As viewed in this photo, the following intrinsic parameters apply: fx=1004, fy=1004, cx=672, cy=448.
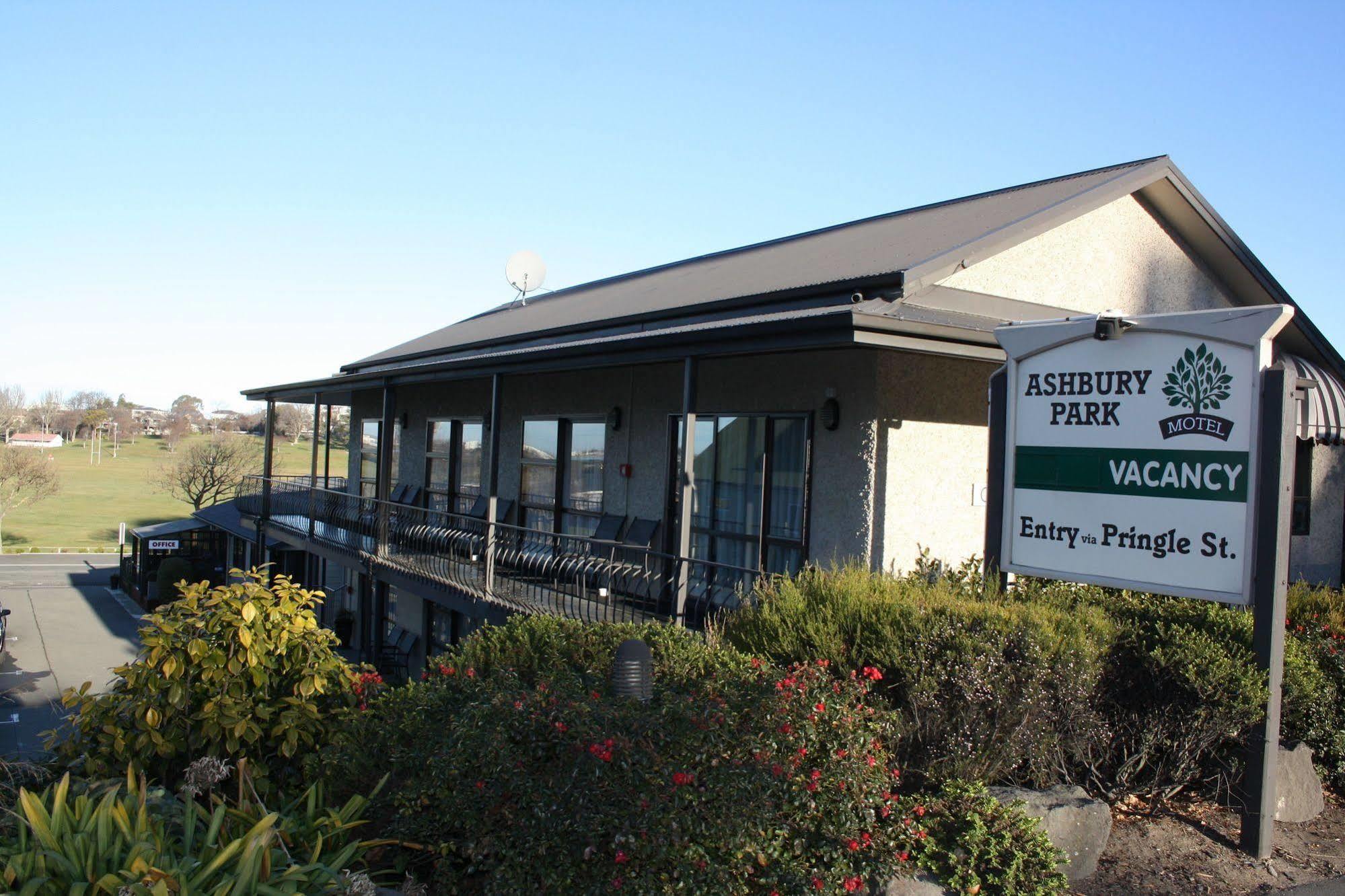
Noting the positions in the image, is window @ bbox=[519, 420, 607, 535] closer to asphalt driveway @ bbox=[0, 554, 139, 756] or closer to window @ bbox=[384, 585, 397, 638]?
asphalt driveway @ bbox=[0, 554, 139, 756]

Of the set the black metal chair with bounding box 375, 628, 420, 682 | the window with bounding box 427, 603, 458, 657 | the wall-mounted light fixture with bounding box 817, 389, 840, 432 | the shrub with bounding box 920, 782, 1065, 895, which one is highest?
the wall-mounted light fixture with bounding box 817, 389, 840, 432

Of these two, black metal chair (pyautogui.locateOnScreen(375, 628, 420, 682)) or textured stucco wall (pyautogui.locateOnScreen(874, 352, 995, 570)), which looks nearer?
textured stucco wall (pyautogui.locateOnScreen(874, 352, 995, 570))

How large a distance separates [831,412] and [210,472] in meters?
53.3

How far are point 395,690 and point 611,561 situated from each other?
393 cm

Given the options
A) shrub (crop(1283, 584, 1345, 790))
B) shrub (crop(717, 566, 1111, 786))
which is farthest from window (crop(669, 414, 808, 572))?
shrub (crop(1283, 584, 1345, 790))

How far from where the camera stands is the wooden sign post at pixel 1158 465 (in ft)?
19.0

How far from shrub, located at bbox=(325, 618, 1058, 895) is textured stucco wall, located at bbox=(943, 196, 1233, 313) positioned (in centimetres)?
596

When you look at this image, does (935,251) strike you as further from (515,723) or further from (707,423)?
(515,723)

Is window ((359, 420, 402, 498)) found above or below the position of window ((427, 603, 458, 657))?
above

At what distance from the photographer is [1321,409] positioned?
1086 cm

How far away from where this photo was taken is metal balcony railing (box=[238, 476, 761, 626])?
959cm

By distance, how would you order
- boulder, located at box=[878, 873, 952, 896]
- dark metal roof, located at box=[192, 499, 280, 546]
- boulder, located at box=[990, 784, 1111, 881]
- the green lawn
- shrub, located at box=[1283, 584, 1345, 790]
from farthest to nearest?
the green lawn < dark metal roof, located at box=[192, 499, 280, 546] < shrub, located at box=[1283, 584, 1345, 790] < boulder, located at box=[990, 784, 1111, 881] < boulder, located at box=[878, 873, 952, 896]

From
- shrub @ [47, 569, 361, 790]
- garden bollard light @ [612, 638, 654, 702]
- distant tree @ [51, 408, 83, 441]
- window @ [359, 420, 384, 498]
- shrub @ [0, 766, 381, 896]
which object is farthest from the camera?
distant tree @ [51, 408, 83, 441]

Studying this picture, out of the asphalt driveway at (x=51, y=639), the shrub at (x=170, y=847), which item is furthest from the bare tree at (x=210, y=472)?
the shrub at (x=170, y=847)
